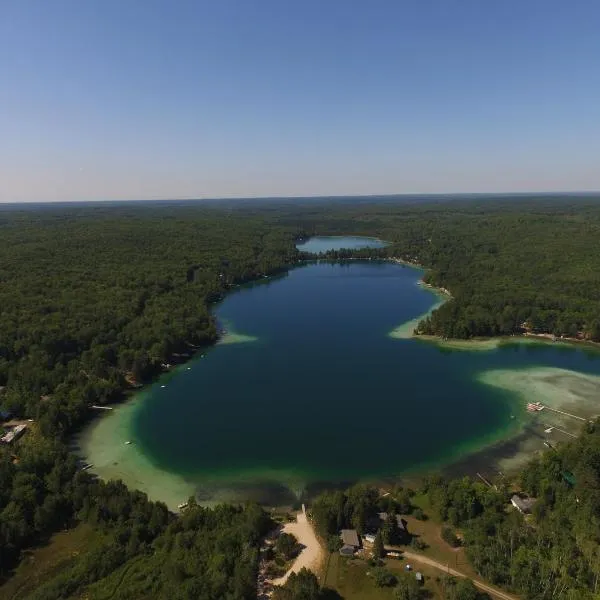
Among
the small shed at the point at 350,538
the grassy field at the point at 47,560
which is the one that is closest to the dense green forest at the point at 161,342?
the grassy field at the point at 47,560

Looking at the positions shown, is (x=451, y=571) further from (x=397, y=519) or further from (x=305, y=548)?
(x=305, y=548)

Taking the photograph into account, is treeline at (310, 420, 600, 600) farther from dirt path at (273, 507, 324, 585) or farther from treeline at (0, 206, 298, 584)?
treeline at (0, 206, 298, 584)

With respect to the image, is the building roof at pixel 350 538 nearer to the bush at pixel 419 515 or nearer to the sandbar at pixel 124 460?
the bush at pixel 419 515

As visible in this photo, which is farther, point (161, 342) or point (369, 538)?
point (161, 342)

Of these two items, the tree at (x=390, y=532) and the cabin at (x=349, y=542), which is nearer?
the cabin at (x=349, y=542)

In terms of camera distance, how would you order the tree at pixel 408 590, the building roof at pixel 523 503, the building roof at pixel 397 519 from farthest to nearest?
the building roof at pixel 523 503 < the building roof at pixel 397 519 < the tree at pixel 408 590

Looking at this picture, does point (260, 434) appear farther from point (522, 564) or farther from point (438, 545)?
point (522, 564)

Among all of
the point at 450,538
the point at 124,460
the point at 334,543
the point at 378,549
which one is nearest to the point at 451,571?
the point at 450,538
